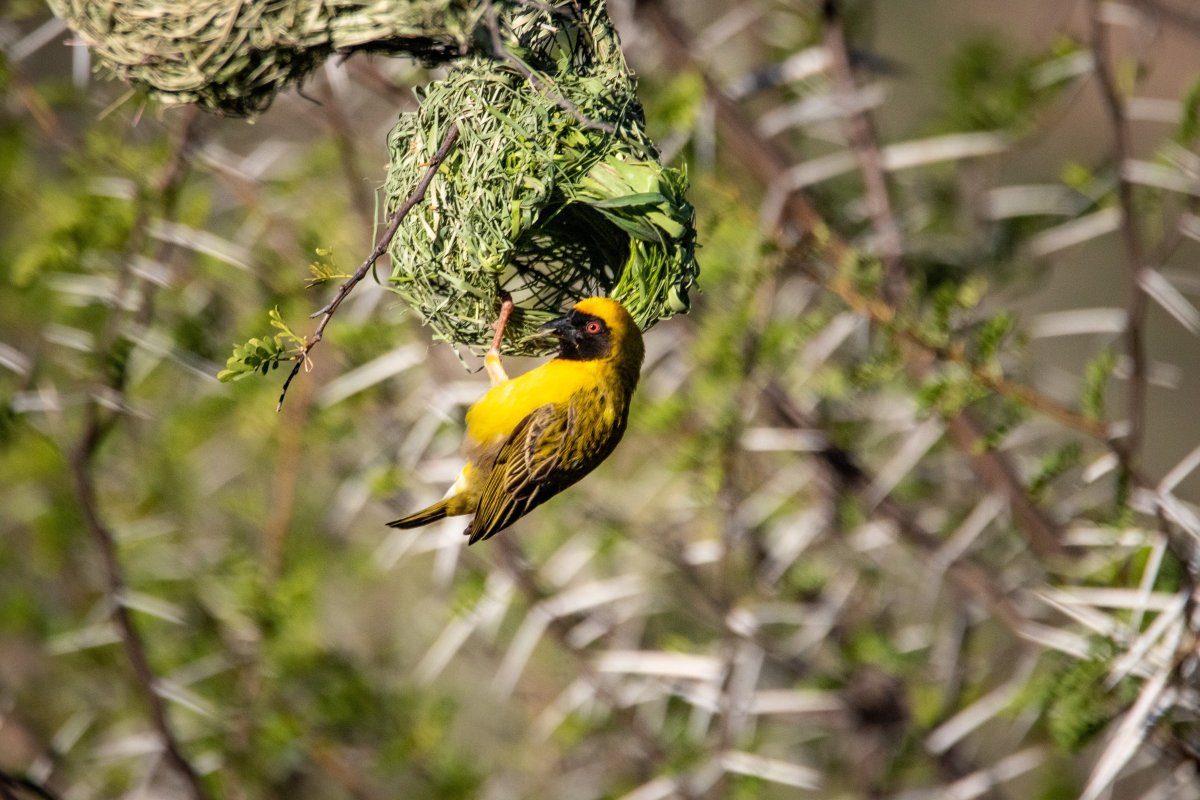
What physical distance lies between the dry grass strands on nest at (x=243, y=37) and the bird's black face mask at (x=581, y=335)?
666 mm

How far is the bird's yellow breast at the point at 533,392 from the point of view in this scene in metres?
2.71

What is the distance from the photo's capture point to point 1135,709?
2936mm

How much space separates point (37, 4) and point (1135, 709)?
403 centimetres

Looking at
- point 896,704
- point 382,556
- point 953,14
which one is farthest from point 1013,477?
point 953,14

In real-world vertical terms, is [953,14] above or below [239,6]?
below

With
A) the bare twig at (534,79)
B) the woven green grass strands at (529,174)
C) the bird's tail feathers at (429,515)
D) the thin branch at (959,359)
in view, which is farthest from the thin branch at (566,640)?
the bare twig at (534,79)

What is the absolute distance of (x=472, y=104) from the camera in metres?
2.29

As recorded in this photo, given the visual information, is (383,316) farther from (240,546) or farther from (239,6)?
(239,6)

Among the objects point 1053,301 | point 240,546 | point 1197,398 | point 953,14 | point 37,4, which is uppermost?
point 37,4

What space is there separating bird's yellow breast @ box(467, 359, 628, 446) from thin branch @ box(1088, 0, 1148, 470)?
148cm

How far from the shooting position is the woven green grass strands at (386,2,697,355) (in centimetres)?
226

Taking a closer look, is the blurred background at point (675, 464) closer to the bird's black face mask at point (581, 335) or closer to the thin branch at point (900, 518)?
the thin branch at point (900, 518)

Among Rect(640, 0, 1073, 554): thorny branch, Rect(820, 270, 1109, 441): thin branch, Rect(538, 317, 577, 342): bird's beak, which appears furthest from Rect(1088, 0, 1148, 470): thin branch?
Rect(538, 317, 577, 342): bird's beak

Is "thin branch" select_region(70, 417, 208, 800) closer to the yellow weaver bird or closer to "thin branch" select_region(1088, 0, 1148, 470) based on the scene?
the yellow weaver bird
